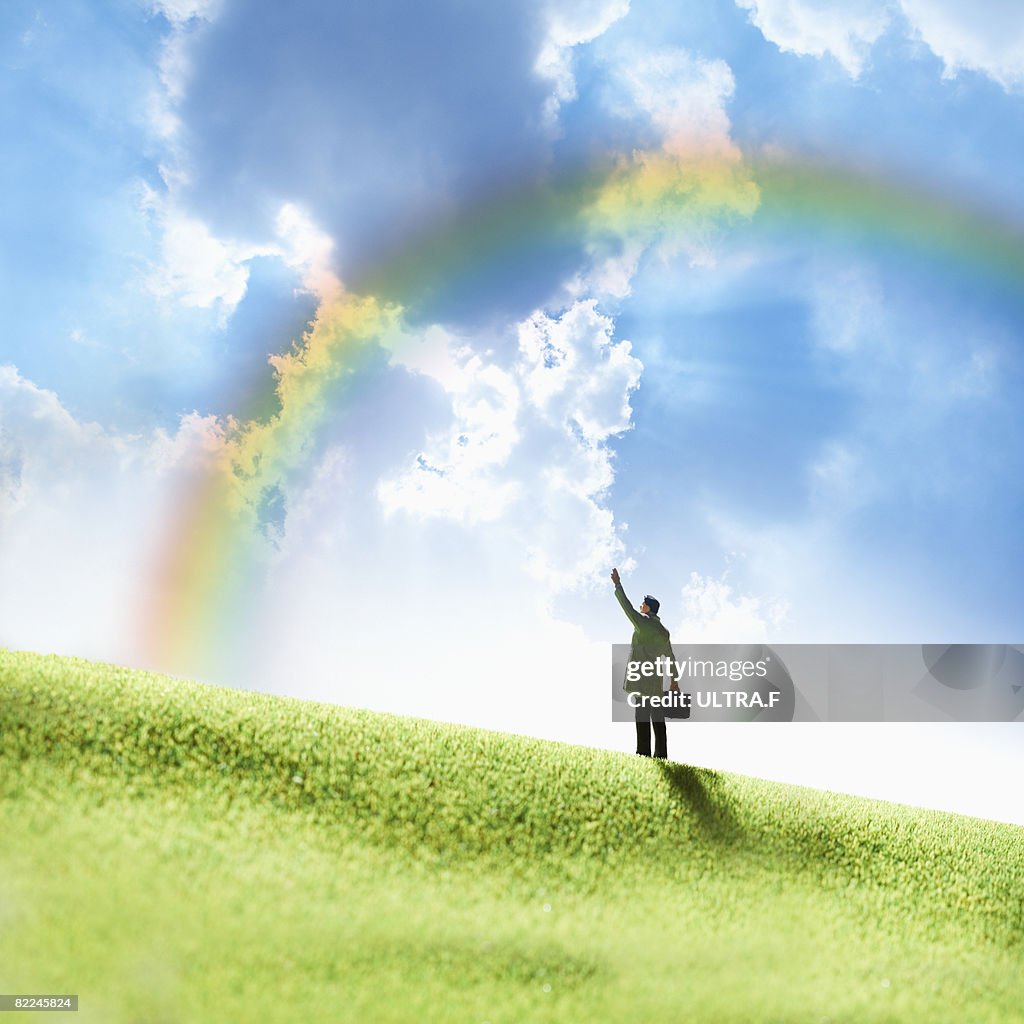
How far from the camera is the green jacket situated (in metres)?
14.2

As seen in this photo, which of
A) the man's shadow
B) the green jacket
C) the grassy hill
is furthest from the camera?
the green jacket

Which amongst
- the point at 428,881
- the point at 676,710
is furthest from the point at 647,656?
the point at 428,881

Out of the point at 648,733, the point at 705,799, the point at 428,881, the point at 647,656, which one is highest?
the point at 647,656

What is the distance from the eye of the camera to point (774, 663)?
17078 mm

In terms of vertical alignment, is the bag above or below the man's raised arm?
below

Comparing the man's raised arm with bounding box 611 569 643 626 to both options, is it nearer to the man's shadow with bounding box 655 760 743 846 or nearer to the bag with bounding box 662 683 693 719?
the bag with bounding box 662 683 693 719

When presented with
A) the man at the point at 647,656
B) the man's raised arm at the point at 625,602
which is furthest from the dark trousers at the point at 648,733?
the man's raised arm at the point at 625,602

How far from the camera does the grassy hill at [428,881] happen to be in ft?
24.7

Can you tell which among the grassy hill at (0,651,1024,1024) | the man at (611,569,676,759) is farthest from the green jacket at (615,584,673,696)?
the grassy hill at (0,651,1024,1024)

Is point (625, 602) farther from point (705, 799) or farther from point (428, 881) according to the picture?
point (428, 881)

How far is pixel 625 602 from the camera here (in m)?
14.2

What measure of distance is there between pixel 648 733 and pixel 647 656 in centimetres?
170

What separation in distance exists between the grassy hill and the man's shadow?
0.17 feet

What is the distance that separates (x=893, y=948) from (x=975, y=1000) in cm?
110
